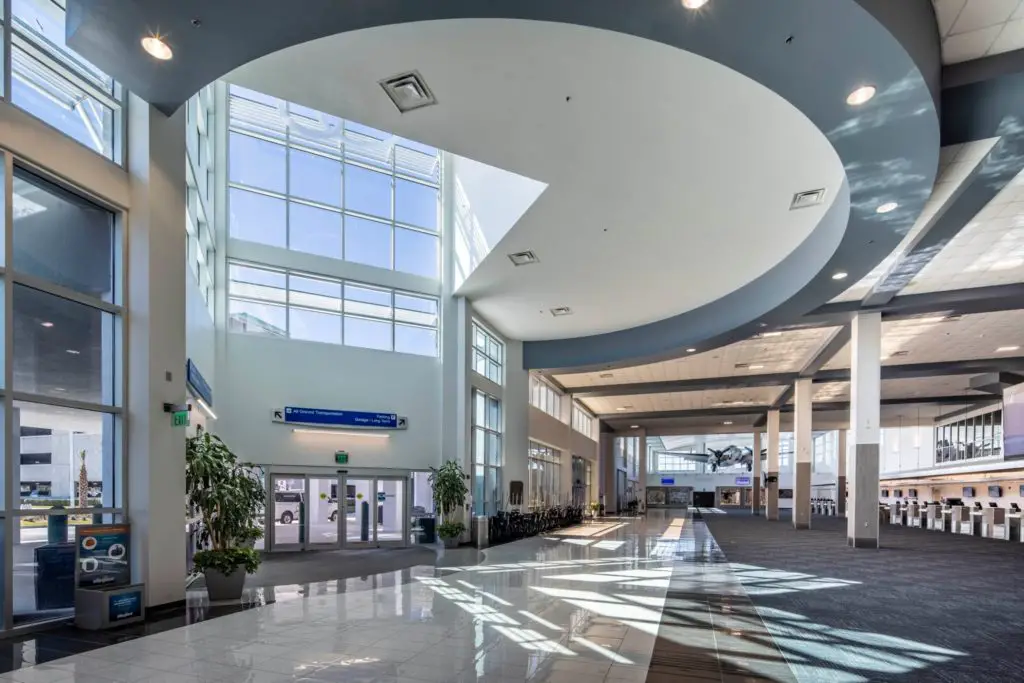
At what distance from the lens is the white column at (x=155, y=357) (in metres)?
6.59

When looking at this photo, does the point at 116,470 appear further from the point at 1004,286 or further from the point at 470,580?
the point at 1004,286

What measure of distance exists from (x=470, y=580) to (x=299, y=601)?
7.95 feet

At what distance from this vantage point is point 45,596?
5.86 metres

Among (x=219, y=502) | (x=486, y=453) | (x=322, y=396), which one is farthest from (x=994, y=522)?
(x=219, y=502)

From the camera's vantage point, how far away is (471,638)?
5578 mm

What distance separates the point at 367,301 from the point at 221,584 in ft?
25.8

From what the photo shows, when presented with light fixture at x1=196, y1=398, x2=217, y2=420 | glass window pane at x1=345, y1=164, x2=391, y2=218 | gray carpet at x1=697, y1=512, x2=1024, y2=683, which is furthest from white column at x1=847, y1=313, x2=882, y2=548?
light fixture at x1=196, y1=398, x2=217, y2=420

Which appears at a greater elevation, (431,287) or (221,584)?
(431,287)

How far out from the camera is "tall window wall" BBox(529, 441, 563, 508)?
20.1 meters

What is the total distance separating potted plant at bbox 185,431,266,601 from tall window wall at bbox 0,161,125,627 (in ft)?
3.25

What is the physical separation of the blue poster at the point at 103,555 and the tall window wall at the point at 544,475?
13922 mm

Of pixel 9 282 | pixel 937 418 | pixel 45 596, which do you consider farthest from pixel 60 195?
pixel 937 418

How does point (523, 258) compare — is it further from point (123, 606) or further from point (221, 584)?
point (123, 606)

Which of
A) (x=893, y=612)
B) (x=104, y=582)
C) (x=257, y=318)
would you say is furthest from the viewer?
(x=257, y=318)
